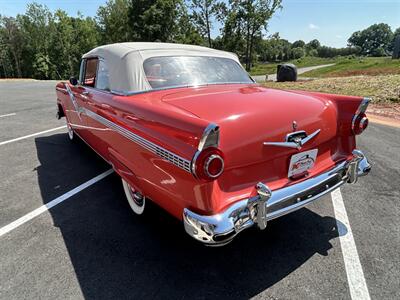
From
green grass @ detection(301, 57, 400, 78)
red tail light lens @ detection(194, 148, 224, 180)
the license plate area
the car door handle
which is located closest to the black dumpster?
green grass @ detection(301, 57, 400, 78)

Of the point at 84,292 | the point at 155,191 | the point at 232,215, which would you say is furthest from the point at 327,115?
the point at 84,292

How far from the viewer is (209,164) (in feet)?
5.99

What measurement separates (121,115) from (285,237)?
1918mm

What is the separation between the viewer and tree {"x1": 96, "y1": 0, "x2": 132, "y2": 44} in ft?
140

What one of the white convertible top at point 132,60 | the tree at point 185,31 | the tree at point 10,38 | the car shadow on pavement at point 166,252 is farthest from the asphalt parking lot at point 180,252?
the tree at point 10,38

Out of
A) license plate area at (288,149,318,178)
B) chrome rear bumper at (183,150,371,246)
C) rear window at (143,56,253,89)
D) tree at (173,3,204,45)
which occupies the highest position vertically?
tree at (173,3,204,45)

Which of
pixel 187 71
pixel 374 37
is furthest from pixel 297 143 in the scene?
pixel 374 37

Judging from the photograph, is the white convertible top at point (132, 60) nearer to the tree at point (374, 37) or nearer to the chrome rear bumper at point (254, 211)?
the chrome rear bumper at point (254, 211)

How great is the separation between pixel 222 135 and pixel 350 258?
5.07ft

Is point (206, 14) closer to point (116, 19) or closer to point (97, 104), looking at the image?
point (116, 19)

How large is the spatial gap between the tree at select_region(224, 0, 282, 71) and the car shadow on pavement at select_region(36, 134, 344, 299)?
41241 millimetres

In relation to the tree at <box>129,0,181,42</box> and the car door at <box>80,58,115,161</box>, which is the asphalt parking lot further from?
the tree at <box>129,0,181,42</box>

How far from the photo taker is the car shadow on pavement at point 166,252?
216 centimetres

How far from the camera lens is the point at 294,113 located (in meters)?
2.35
